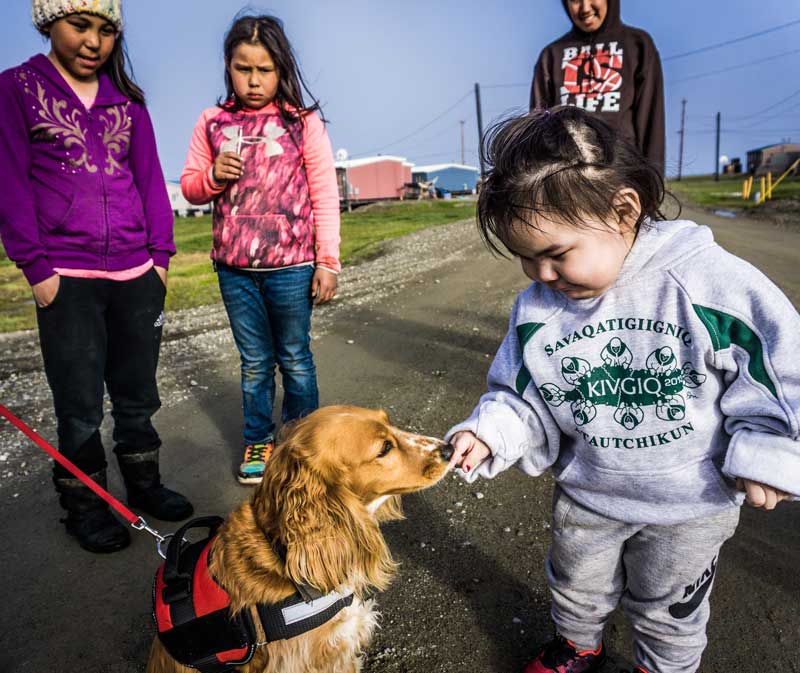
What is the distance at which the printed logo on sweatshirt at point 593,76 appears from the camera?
4.05 metres

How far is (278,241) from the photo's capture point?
3.57 metres

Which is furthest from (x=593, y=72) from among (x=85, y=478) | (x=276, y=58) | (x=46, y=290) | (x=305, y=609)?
(x=85, y=478)

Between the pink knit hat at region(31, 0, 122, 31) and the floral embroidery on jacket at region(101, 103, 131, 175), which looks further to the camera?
the floral embroidery on jacket at region(101, 103, 131, 175)

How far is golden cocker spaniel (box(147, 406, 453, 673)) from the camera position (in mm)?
1994

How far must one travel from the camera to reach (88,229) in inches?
119

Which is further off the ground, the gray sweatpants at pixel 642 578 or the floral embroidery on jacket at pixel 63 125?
the floral embroidery on jacket at pixel 63 125

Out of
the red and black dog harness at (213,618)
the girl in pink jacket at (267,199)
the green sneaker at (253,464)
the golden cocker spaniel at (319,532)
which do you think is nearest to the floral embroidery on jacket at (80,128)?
the girl in pink jacket at (267,199)

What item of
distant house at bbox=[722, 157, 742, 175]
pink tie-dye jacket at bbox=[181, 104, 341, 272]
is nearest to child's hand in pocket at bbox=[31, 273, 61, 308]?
pink tie-dye jacket at bbox=[181, 104, 341, 272]

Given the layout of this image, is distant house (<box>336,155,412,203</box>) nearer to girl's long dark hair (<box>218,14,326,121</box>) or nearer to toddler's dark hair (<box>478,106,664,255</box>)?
girl's long dark hair (<box>218,14,326,121</box>)

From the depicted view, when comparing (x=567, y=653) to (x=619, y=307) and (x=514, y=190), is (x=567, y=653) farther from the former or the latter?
(x=514, y=190)

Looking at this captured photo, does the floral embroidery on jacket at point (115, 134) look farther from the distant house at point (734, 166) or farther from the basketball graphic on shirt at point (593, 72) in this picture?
the distant house at point (734, 166)

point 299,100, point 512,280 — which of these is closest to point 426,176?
point 512,280

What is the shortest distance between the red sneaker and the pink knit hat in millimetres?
3681

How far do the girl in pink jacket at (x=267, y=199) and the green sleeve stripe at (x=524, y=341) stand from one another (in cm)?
197
